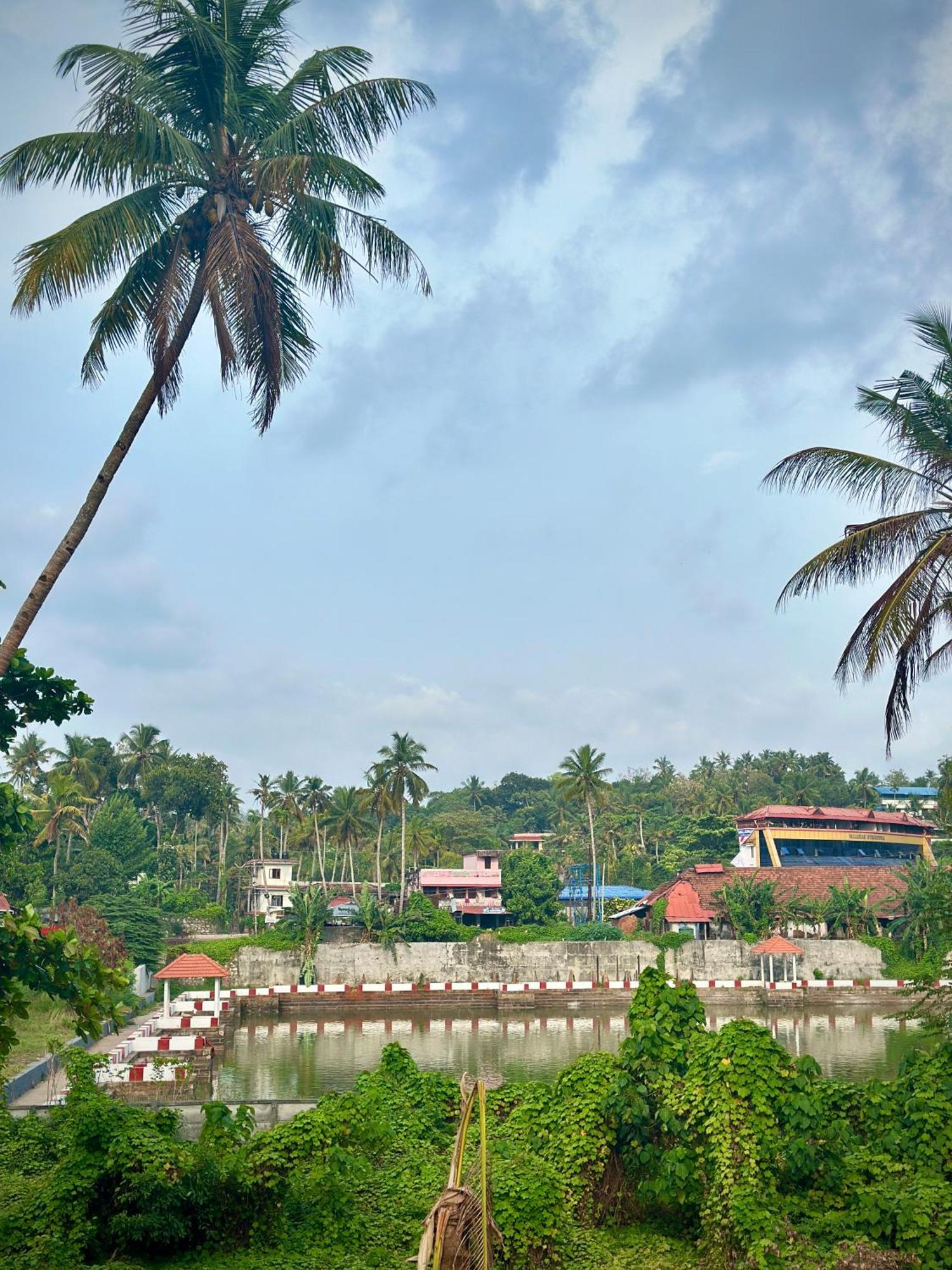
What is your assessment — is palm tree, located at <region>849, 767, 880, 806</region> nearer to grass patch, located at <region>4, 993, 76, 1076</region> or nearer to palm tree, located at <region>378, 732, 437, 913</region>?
palm tree, located at <region>378, 732, 437, 913</region>

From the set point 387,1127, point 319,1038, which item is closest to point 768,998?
point 319,1038

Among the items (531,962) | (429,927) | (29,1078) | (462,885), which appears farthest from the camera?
(462,885)

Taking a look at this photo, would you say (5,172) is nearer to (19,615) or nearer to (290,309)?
(290,309)

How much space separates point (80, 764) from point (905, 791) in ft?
194

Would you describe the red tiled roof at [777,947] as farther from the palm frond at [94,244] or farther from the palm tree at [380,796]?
the palm frond at [94,244]

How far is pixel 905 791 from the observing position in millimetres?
82188

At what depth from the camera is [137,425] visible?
436 inches

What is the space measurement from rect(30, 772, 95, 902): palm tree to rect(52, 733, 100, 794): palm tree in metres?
5.66

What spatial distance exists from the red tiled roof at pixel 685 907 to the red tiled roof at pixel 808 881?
0.27ft

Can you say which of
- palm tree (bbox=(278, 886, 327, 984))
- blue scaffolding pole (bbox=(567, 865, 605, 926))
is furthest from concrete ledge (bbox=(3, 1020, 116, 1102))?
blue scaffolding pole (bbox=(567, 865, 605, 926))

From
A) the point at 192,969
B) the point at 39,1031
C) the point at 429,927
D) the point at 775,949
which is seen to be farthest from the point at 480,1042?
the point at 775,949

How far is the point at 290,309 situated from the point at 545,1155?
9362 millimetres

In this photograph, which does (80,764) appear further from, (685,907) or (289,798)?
(685,907)

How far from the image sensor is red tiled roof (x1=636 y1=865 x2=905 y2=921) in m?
44.5
